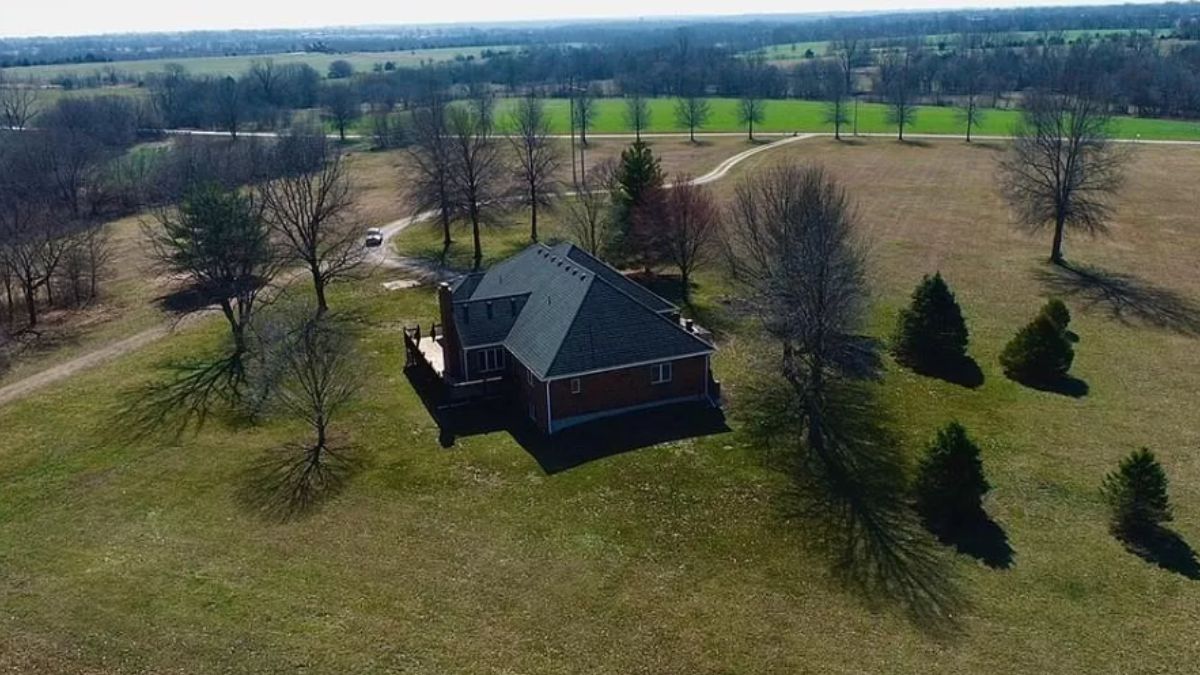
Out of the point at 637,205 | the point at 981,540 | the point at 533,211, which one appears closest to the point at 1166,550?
the point at 981,540

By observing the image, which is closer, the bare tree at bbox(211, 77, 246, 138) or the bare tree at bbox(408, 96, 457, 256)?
the bare tree at bbox(408, 96, 457, 256)

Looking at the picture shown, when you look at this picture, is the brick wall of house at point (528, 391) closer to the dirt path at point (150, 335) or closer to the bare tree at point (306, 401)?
the bare tree at point (306, 401)

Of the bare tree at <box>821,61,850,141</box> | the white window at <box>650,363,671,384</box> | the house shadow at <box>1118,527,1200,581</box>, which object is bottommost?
the house shadow at <box>1118,527,1200,581</box>

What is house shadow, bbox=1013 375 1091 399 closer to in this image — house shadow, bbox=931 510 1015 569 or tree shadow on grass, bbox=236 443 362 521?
house shadow, bbox=931 510 1015 569

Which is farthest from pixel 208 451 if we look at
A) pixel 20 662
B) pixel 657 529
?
pixel 657 529

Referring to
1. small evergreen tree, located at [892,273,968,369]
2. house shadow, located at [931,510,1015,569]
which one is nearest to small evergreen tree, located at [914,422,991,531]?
house shadow, located at [931,510,1015,569]

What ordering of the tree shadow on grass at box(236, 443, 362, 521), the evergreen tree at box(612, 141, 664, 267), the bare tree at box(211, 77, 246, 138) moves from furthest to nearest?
the bare tree at box(211, 77, 246, 138), the evergreen tree at box(612, 141, 664, 267), the tree shadow on grass at box(236, 443, 362, 521)

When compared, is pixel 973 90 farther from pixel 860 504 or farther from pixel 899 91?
pixel 860 504
